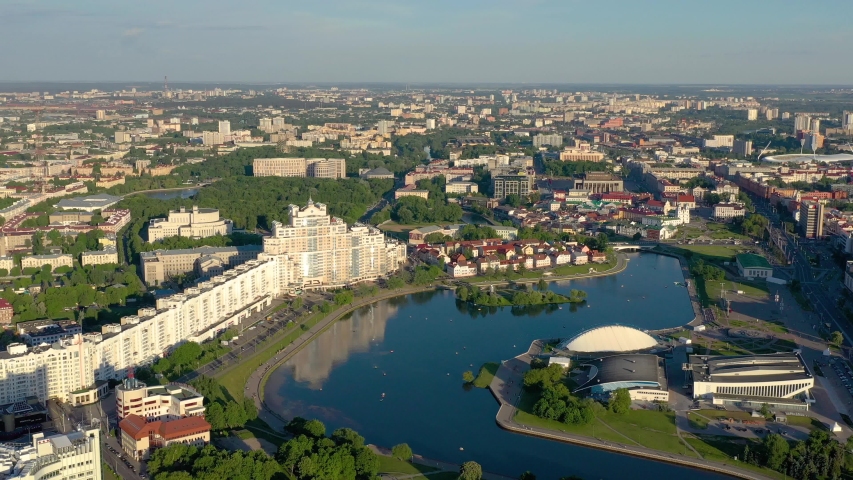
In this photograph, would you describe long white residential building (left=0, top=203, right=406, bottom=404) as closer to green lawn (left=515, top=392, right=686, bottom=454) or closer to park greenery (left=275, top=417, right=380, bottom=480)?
park greenery (left=275, top=417, right=380, bottom=480)

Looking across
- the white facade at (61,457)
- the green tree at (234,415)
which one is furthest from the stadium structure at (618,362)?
the white facade at (61,457)

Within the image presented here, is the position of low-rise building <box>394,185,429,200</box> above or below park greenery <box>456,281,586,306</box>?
above

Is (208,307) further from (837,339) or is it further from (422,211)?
(422,211)

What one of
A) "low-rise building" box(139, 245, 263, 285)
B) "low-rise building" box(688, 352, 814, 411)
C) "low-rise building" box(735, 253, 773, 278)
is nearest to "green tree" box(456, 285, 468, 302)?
"low-rise building" box(139, 245, 263, 285)

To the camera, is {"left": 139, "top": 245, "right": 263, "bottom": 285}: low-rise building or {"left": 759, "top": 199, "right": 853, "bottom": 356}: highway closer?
{"left": 759, "top": 199, "right": 853, "bottom": 356}: highway

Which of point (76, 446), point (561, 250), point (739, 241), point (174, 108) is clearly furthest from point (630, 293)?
point (174, 108)

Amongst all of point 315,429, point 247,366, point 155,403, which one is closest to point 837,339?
point 315,429

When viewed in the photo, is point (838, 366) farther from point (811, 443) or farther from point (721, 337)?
point (811, 443)
